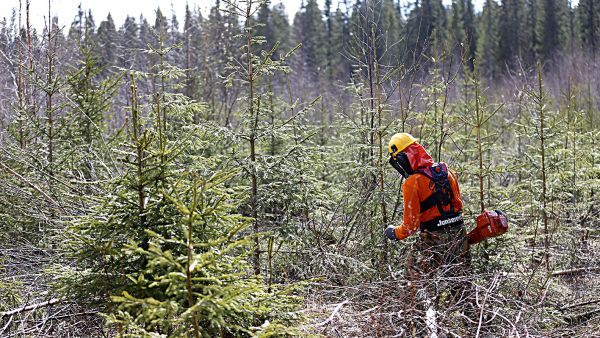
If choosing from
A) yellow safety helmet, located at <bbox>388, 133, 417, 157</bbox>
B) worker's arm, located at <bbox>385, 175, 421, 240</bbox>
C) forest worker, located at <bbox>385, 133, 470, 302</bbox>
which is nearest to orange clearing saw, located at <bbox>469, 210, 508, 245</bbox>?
forest worker, located at <bbox>385, 133, 470, 302</bbox>

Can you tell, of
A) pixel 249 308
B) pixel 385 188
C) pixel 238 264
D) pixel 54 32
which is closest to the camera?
pixel 249 308

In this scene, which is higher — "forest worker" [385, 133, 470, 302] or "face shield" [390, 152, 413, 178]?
"face shield" [390, 152, 413, 178]

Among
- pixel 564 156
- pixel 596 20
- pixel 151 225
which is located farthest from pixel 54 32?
pixel 596 20

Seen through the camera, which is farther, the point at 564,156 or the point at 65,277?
the point at 564,156

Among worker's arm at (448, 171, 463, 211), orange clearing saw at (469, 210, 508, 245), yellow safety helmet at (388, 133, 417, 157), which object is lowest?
orange clearing saw at (469, 210, 508, 245)

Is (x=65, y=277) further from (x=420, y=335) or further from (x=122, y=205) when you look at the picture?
(x=420, y=335)

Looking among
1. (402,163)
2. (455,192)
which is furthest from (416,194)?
(455,192)

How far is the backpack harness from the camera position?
5474 millimetres

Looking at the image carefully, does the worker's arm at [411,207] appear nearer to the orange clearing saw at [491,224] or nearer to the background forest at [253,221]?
the background forest at [253,221]

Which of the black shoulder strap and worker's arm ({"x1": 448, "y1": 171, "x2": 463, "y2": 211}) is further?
worker's arm ({"x1": 448, "y1": 171, "x2": 463, "y2": 211})

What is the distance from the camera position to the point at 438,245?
5.23 m

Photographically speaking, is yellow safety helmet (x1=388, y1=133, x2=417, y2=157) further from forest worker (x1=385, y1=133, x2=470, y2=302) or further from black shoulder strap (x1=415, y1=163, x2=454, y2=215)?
black shoulder strap (x1=415, y1=163, x2=454, y2=215)

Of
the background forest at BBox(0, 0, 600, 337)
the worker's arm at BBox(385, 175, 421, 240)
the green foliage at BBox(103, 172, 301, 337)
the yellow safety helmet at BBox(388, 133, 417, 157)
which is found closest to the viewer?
the green foliage at BBox(103, 172, 301, 337)

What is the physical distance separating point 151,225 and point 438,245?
2.97 meters
